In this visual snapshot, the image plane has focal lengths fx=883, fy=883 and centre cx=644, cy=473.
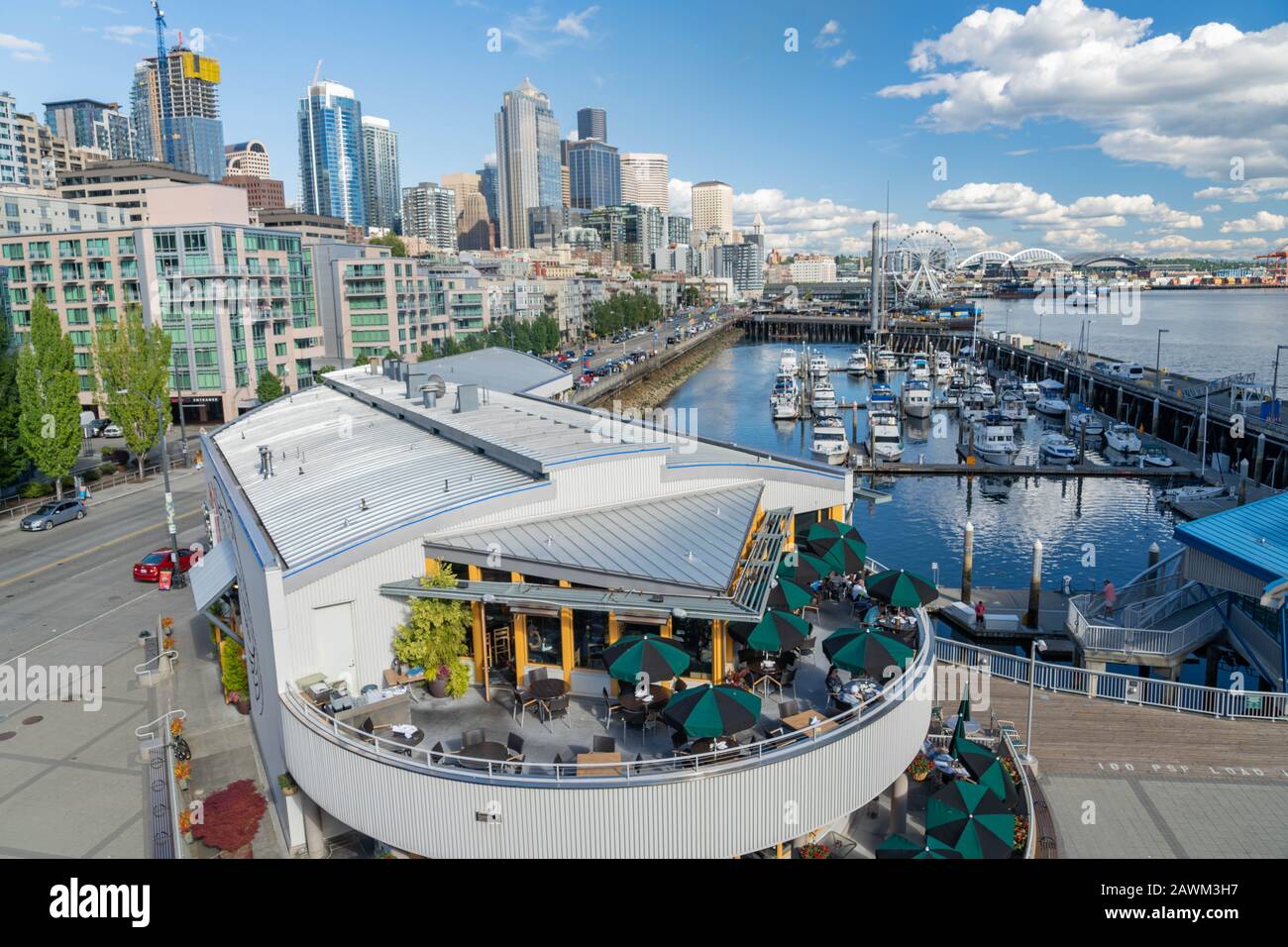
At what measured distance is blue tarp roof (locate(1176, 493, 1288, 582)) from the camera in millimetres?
23297

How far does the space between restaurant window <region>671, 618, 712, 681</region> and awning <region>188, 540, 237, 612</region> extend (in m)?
11.0

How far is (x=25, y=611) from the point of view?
1204 inches

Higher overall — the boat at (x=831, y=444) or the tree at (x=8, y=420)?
the tree at (x=8, y=420)

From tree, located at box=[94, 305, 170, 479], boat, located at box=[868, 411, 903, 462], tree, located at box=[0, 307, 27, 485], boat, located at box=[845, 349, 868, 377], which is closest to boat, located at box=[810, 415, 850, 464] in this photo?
boat, located at box=[868, 411, 903, 462]

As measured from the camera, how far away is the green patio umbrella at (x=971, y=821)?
14188mm

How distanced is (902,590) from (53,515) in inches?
1607

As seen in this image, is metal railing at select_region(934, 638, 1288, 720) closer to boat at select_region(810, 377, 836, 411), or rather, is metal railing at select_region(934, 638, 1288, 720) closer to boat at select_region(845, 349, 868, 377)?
boat at select_region(810, 377, 836, 411)

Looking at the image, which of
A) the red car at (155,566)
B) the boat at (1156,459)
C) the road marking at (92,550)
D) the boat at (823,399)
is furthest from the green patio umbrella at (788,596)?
the boat at (823,399)

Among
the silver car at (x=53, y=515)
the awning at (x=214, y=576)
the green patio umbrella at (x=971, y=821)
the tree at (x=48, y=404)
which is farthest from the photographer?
the tree at (x=48, y=404)

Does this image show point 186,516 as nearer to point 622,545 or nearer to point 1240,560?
point 622,545

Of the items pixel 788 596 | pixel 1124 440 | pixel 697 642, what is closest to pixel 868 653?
pixel 788 596

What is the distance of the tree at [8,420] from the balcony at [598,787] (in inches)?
1491

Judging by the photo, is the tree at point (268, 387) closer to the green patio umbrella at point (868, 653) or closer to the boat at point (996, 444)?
the boat at point (996, 444)
